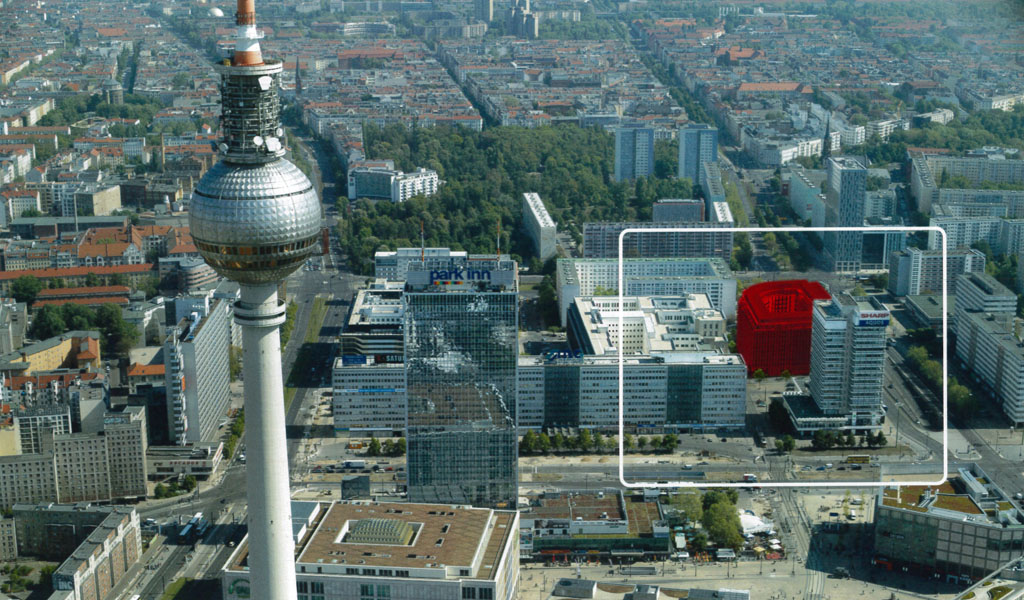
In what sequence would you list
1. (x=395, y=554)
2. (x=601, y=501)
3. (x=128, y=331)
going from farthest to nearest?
(x=128, y=331) → (x=601, y=501) → (x=395, y=554)

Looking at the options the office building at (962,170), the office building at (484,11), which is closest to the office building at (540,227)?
the office building at (962,170)

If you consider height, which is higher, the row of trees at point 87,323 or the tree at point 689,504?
the row of trees at point 87,323

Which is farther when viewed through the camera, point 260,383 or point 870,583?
point 870,583

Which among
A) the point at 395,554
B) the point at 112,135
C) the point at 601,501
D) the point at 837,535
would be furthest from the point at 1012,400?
the point at 112,135

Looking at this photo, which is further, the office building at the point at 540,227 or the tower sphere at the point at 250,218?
the office building at the point at 540,227

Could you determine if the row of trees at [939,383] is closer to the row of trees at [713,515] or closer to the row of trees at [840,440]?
the row of trees at [840,440]

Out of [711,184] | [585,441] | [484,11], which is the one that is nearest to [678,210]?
[711,184]

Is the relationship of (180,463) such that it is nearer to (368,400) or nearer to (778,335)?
(368,400)

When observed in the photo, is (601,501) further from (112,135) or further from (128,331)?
(112,135)
